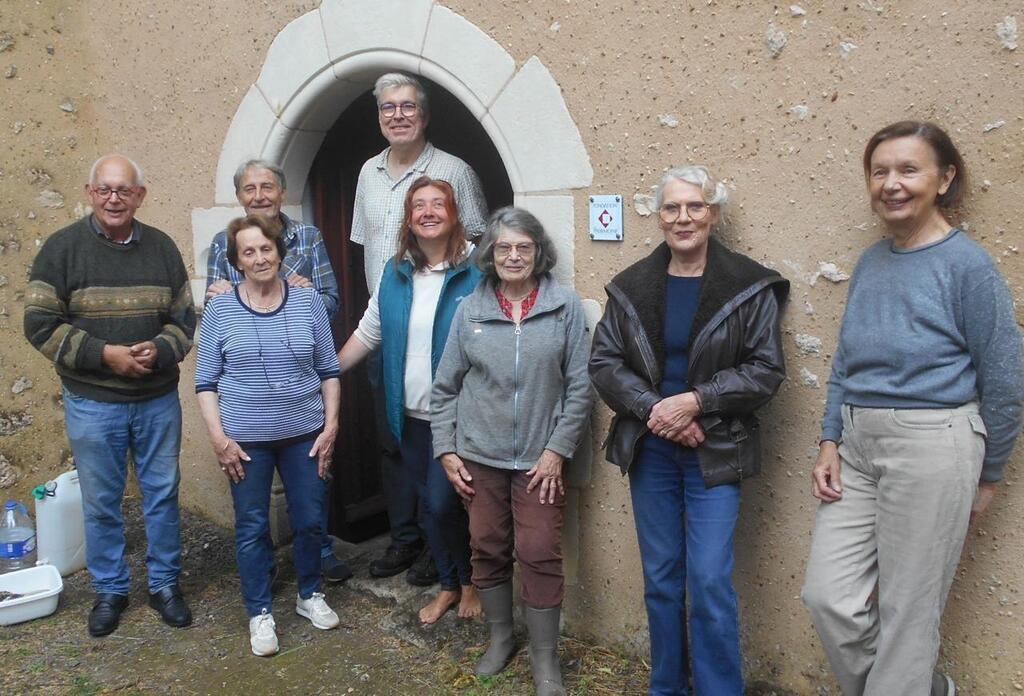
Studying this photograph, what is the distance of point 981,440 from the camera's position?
2271 mm

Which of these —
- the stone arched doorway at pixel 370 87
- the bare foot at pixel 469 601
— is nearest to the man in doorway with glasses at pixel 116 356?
the stone arched doorway at pixel 370 87

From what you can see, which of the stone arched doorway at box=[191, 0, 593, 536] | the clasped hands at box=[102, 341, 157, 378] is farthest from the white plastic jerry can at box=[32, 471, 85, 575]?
the clasped hands at box=[102, 341, 157, 378]

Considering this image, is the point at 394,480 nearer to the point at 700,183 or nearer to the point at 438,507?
the point at 438,507

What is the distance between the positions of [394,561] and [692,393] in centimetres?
192

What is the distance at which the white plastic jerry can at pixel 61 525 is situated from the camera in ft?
13.8

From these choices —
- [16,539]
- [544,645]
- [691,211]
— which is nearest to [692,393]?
[691,211]

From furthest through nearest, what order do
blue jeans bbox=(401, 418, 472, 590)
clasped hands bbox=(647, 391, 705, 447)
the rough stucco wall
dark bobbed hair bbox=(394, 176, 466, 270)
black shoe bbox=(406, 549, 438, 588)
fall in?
black shoe bbox=(406, 549, 438, 588) < blue jeans bbox=(401, 418, 472, 590) < dark bobbed hair bbox=(394, 176, 466, 270) < clasped hands bbox=(647, 391, 705, 447) < the rough stucco wall

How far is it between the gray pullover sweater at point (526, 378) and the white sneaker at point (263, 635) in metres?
1.13

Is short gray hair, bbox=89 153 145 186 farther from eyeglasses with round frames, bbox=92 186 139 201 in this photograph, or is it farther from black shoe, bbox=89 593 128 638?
black shoe, bbox=89 593 128 638

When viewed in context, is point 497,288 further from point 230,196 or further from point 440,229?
point 230,196

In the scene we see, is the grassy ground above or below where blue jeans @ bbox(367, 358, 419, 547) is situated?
below

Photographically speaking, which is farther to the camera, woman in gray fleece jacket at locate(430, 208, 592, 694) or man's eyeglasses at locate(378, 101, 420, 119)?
man's eyeglasses at locate(378, 101, 420, 119)

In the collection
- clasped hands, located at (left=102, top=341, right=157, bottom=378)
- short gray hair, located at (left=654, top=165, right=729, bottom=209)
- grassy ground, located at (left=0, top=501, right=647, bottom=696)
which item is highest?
short gray hair, located at (left=654, top=165, right=729, bottom=209)

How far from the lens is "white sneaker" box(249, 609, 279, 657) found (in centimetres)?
342
